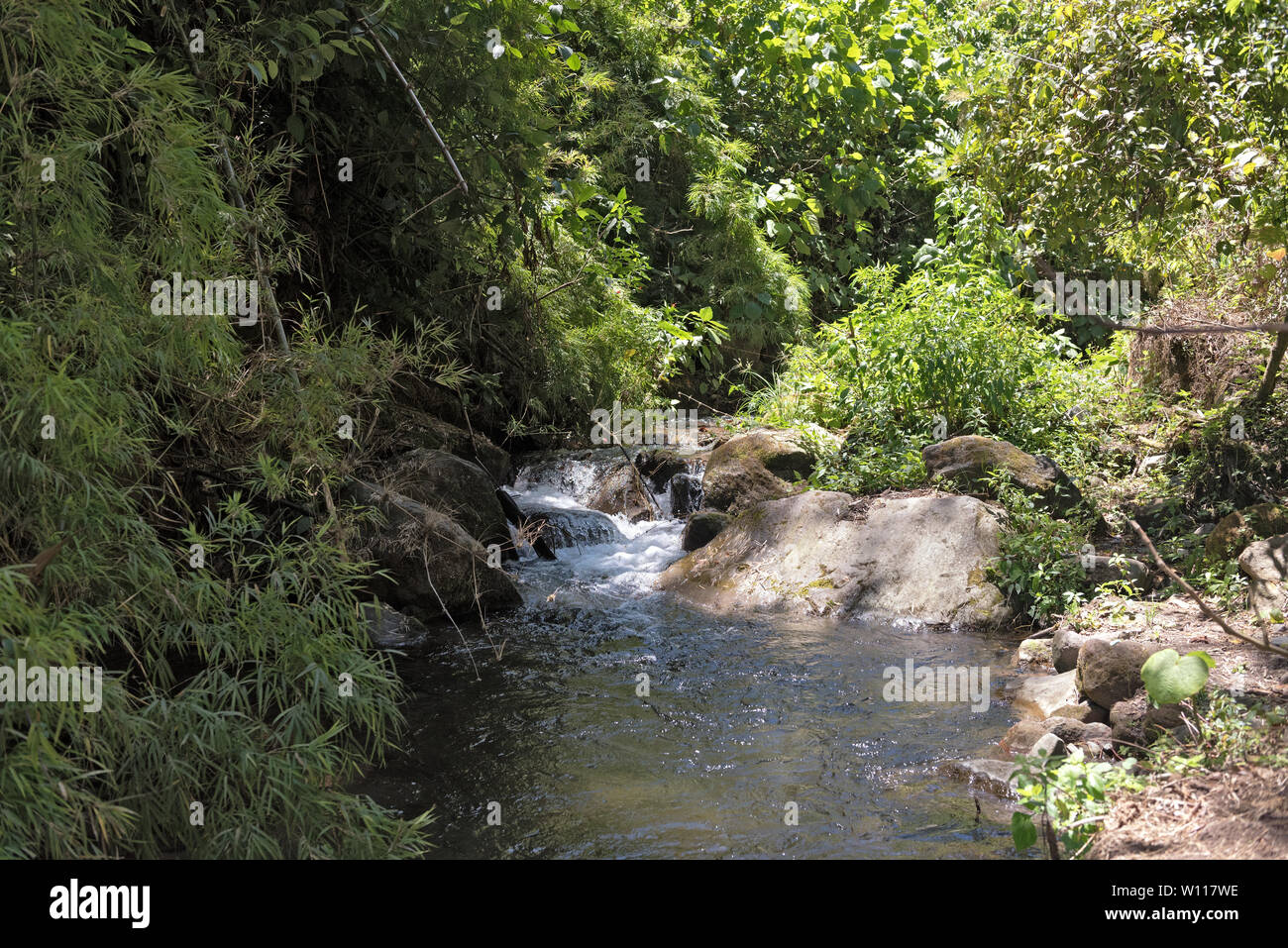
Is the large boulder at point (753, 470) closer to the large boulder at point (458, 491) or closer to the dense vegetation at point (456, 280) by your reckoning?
the dense vegetation at point (456, 280)

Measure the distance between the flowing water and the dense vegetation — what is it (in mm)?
397

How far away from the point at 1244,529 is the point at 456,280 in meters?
5.98

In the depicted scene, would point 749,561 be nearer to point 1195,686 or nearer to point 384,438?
point 384,438

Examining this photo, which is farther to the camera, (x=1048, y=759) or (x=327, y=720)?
(x=327, y=720)

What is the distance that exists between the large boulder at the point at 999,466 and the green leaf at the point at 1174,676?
13.6 ft

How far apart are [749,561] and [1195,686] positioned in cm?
444

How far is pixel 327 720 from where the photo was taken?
4594mm

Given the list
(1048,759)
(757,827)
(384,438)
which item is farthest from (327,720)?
(1048,759)

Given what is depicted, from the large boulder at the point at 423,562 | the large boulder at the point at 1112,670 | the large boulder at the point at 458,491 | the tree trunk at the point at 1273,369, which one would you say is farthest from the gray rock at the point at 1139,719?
the large boulder at the point at 458,491

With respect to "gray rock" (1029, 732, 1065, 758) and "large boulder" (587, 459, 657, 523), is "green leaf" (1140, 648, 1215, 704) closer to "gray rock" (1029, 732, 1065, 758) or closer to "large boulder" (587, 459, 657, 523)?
"gray rock" (1029, 732, 1065, 758)

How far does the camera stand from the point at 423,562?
6.58 metres

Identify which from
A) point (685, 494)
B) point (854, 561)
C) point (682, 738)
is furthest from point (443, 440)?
point (682, 738)

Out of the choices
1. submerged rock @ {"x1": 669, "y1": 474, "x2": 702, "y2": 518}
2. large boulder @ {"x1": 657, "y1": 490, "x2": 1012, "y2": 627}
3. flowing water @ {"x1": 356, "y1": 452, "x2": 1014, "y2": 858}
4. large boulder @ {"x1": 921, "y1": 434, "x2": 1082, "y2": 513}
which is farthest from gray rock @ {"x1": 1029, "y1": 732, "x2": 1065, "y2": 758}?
submerged rock @ {"x1": 669, "y1": 474, "x2": 702, "y2": 518}

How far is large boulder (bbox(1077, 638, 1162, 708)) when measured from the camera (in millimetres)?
4484
